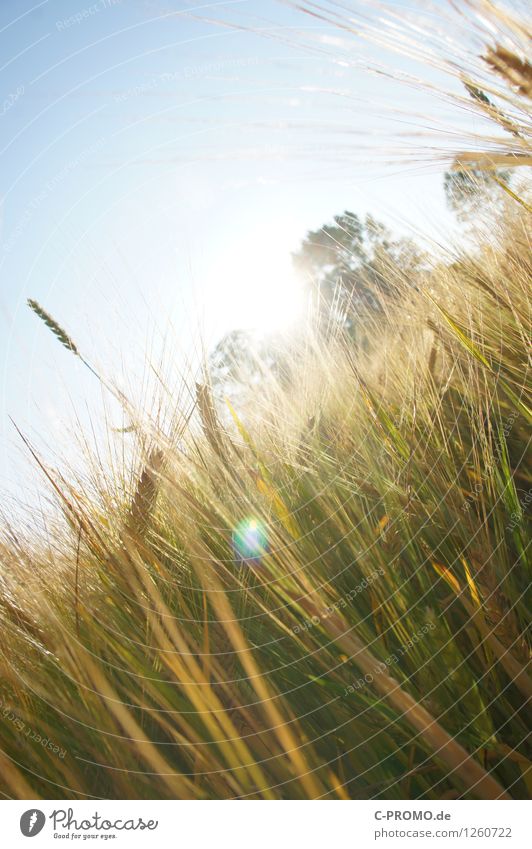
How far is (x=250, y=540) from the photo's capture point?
0.91 metres

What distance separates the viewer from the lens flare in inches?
35.1

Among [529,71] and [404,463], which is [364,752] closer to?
[404,463]

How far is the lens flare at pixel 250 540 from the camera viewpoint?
89 cm

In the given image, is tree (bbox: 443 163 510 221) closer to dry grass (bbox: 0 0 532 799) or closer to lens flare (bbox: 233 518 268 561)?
dry grass (bbox: 0 0 532 799)

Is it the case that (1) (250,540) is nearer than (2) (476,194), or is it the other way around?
(1) (250,540)
